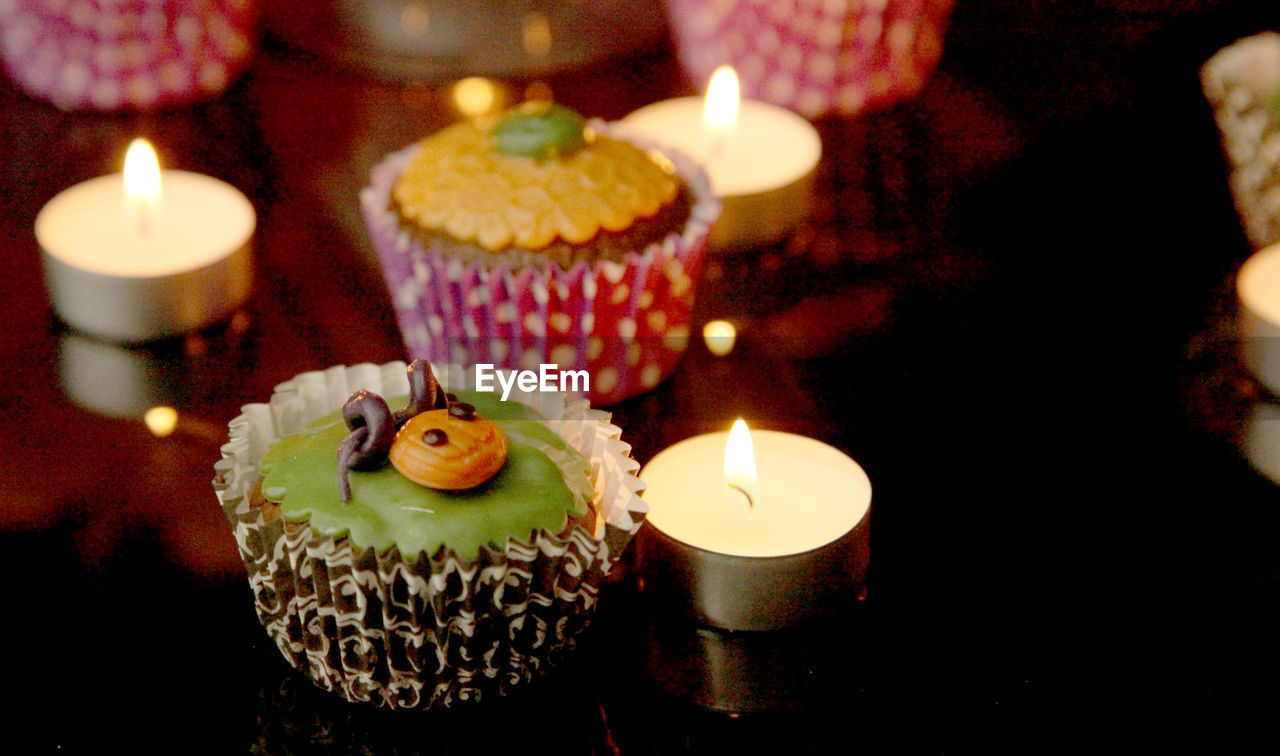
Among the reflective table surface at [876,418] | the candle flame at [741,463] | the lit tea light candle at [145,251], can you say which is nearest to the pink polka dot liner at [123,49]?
the reflective table surface at [876,418]

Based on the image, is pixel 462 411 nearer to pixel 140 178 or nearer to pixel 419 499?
pixel 419 499

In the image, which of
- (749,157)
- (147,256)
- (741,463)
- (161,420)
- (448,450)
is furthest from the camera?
(749,157)

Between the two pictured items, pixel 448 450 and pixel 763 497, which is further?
pixel 763 497

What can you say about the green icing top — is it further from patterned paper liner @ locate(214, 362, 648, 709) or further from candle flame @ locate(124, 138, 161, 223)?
candle flame @ locate(124, 138, 161, 223)

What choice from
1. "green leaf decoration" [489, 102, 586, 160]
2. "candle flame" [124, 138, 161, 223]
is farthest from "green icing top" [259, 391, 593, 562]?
"candle flame" [124, 138, 161, 223]

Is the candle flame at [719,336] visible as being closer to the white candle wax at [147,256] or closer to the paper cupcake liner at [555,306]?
the paper cupcake liner at [555,306]

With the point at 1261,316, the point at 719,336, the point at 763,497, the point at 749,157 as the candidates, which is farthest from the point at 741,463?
the point at 749,157
